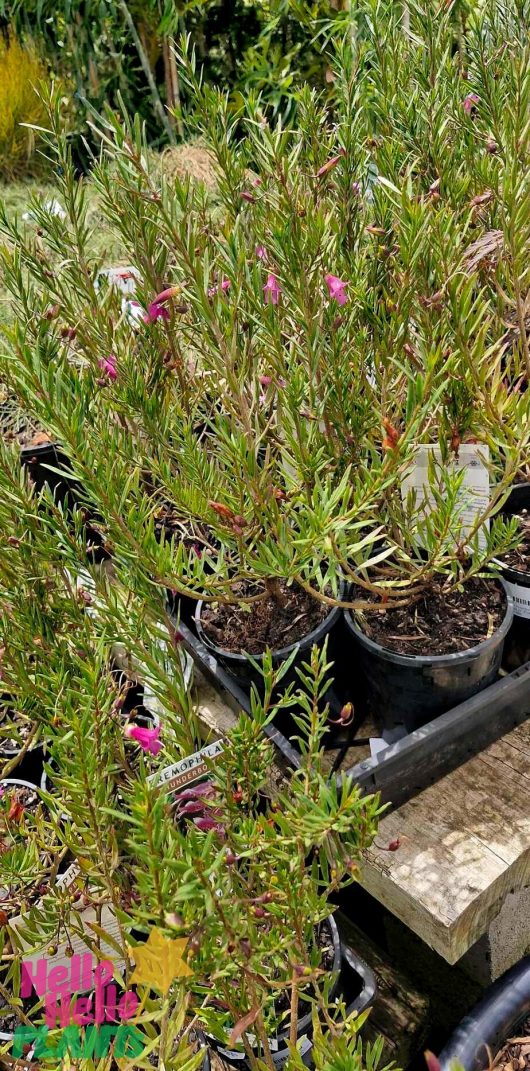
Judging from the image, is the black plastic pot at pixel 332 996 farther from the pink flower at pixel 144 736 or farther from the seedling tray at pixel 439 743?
the pink flower at pixel 144 736

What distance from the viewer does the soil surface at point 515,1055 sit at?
3.21ft

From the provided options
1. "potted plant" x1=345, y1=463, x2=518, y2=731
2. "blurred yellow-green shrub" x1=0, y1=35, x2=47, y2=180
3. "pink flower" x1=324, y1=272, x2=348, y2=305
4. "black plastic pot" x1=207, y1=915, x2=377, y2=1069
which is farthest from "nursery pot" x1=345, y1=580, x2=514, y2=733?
"blurred yellow-green shrub" x1=0, y1=35, x2=47, y2=180

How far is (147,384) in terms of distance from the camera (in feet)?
3.77

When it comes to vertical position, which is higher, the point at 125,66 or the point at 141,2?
the point at 141,2

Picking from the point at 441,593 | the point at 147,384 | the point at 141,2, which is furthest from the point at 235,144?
the point at 141,2

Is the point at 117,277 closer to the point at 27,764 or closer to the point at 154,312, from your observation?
the point at 154,312

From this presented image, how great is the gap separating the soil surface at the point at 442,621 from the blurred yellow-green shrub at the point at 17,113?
559 centimetres

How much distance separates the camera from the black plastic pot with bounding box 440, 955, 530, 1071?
0.94 m

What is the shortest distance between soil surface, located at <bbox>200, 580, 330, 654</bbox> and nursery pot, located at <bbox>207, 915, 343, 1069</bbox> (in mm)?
416

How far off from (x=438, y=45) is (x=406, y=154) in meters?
0.27

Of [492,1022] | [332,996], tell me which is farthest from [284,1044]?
[492,1022]

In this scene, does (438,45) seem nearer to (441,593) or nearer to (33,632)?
(441,593)

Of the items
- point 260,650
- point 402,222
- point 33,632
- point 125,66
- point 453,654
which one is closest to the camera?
point 402,222

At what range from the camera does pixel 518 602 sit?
127cm
